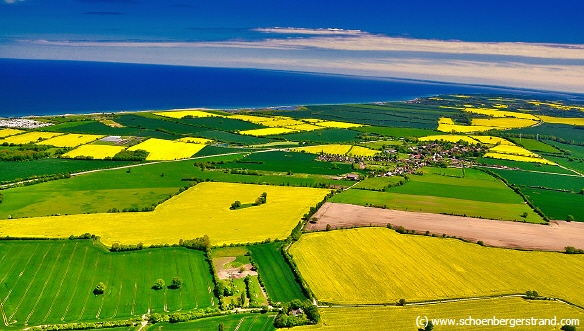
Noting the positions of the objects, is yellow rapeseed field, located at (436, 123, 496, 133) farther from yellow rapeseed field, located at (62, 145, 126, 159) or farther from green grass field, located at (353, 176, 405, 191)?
yellow rapeseed field, located at (62, 145, 126, 159)

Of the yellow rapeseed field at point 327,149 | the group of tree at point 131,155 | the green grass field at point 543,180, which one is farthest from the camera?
the yellow rapeseed field at point 327,149

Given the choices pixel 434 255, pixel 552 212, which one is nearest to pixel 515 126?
pixel 552 212

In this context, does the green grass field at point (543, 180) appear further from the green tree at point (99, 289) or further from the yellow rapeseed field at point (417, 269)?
the green tree at point (99, 289)

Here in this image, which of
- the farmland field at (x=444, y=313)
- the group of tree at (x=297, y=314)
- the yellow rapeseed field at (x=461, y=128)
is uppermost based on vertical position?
the yellow rapeseed field at (x=461, y=128)

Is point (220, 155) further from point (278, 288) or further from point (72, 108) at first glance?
point (72, 108)

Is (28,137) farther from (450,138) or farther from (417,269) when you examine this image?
(450,138)

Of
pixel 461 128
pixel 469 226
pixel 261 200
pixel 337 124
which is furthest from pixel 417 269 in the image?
pixel 461 128

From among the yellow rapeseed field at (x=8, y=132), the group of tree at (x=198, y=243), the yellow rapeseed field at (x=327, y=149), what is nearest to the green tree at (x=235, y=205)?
the group of tree at (x=198, y=243)
